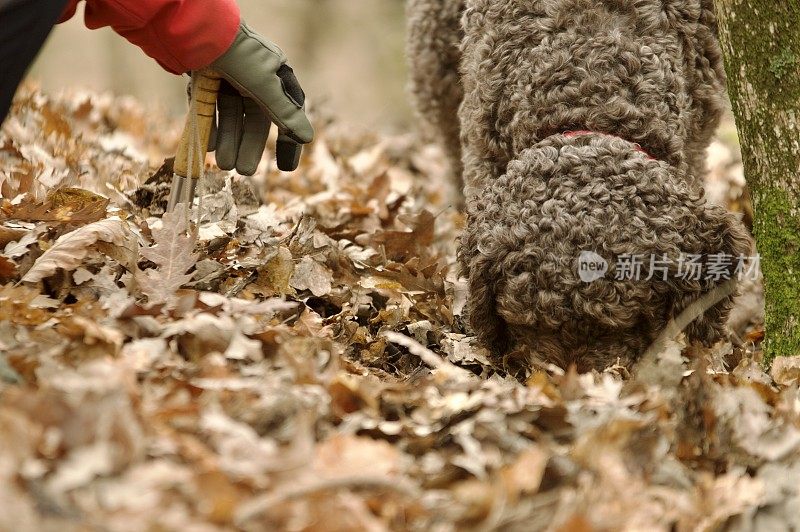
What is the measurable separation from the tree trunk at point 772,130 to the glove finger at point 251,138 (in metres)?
1.90

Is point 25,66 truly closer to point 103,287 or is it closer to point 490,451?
point 103,287

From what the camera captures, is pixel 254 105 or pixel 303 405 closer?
pixel 303 405

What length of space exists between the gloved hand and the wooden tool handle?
0.08 metres

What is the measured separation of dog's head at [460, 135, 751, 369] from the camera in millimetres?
3307

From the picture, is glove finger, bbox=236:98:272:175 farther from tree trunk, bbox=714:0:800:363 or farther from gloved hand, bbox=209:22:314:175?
tree trunk, bbox=714:0:800:363

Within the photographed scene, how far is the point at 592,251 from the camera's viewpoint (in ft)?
10.8

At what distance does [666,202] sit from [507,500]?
5.78 feet

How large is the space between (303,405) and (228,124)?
186 centimetres

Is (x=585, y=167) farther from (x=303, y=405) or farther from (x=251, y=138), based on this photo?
(x=303, y=405)

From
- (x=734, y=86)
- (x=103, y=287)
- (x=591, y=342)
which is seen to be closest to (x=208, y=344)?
(x=103, y=287)

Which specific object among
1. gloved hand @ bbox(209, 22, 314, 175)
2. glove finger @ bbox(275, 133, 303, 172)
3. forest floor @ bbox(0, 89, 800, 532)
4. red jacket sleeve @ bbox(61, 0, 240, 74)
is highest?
red jacket sleeve @ bbox(61, 0, 240, 74)

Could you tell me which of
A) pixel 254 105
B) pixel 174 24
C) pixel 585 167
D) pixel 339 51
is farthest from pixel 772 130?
pixel 339 51

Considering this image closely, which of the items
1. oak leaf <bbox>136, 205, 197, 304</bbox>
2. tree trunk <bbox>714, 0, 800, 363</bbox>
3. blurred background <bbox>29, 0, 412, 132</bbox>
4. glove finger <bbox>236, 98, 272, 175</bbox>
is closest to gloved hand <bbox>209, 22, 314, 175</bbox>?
glove finger <bbox>236, 98, 272, 175</bbox>

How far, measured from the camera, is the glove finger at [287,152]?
3748mm
